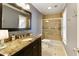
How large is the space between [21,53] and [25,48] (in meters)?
0.07

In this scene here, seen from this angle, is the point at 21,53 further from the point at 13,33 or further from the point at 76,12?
the point at 76,12

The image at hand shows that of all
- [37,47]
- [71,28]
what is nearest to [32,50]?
[37,47]

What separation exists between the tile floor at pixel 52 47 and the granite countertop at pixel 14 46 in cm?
15

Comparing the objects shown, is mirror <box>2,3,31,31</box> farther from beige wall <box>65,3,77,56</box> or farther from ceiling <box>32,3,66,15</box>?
beige wall <box>65,3,77,56</box>

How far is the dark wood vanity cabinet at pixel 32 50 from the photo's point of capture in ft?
3.81

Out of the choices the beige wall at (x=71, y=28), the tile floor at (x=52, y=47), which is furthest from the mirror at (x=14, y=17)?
the beige wall at (x=71, y=28)

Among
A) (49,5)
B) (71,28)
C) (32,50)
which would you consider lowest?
(32,50)

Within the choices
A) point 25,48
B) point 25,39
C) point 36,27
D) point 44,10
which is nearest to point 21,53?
point 25,48

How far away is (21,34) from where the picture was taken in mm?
1363

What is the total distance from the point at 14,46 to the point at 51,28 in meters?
0.53

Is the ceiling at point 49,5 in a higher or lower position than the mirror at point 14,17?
higher

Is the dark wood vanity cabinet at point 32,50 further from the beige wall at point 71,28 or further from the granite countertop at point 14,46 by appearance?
the beige wall at point 71,28

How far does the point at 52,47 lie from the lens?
1.37 meters

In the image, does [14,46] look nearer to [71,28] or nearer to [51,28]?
[51,28]
